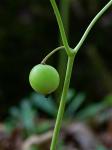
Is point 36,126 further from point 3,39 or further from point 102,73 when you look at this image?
point 102,73

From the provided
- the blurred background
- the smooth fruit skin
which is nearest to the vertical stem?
the blurred background

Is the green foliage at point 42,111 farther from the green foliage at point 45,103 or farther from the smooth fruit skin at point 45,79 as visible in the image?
the smooth fruit skin at point 45,79

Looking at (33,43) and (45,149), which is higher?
(33,43)

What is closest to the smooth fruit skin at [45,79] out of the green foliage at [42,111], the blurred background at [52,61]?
the green foliage at [42,111]

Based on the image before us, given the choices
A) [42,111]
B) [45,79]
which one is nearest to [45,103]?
[42,111]

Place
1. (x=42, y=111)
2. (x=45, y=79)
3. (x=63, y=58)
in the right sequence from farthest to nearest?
(x=42, y=111)
(x=63, y=58)
(x=45, y=79)

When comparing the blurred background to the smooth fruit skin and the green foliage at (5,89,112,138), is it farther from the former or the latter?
the smooth fruit skin

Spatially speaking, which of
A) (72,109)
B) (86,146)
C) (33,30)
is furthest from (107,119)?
(33,30)

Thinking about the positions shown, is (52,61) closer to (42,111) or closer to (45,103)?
(42,111)
